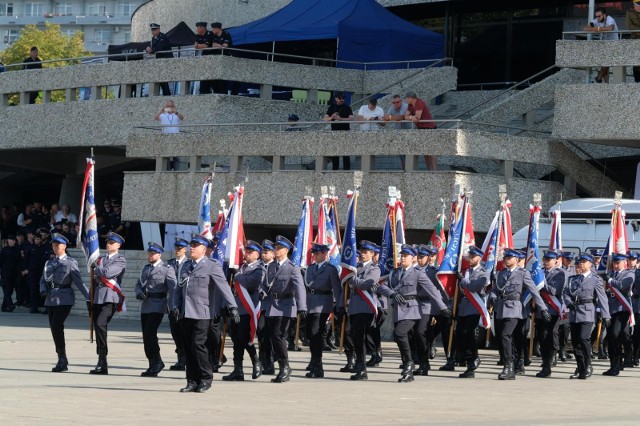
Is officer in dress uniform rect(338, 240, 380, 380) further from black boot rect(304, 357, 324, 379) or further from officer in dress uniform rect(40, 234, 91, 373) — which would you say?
officer in dress uniform rect(40, 234, 91, 373)

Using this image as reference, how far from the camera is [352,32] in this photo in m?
35.6

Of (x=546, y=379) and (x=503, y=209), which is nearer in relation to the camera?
(x=546, y=379)

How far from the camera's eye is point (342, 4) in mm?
36094

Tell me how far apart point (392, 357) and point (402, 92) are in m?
12.7

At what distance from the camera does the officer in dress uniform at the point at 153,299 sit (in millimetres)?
17438

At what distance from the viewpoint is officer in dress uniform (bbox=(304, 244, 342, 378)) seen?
59.6 ft

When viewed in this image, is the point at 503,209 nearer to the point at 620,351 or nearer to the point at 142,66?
the point at 620,351

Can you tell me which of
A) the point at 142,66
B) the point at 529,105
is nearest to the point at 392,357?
the point at 529,105

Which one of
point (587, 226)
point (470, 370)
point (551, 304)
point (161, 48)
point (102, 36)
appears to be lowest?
point (470, 370)

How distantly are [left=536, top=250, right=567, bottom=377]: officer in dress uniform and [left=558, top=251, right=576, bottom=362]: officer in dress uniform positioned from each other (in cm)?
13

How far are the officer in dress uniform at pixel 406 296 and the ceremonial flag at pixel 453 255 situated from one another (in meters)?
1.75

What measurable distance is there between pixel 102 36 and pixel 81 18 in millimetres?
2133

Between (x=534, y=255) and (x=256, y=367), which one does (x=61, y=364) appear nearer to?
(x=256, y=367)

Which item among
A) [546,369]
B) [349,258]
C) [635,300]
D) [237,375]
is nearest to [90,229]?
[237,375]
